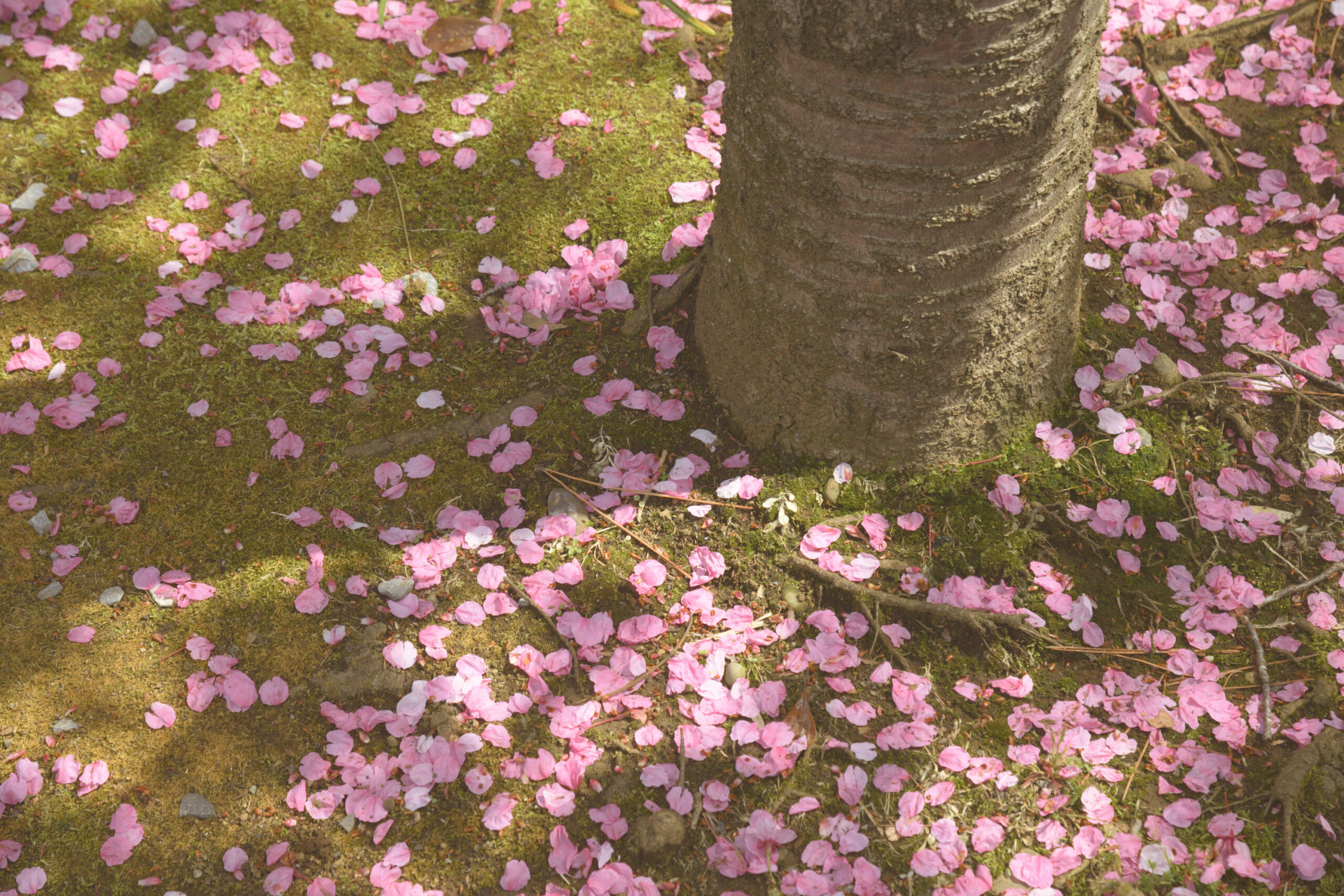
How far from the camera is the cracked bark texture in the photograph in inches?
82.8

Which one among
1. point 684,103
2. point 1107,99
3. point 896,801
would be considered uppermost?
point 1107,99

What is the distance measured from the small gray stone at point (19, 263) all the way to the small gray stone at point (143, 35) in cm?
122

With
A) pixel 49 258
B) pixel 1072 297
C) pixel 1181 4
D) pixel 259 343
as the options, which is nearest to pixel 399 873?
pixel 259 343

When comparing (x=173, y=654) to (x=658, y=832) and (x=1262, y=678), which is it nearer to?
(x=658, y=832)

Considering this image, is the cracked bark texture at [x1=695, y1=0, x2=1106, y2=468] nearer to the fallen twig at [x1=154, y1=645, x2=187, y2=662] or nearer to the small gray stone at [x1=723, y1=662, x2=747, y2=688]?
the small gray stone at [x1=723, y1=662, x2=747, y2=688]

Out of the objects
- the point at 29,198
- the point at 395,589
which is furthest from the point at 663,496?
the point at 29,198

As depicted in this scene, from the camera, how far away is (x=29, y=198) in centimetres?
369

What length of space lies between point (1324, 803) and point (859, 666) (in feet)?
3.82

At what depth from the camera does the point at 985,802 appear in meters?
2.38

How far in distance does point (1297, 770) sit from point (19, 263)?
14.5ft

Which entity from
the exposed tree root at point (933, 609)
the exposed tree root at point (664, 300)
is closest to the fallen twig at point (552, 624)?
the exposed tree root at point (933, 609)

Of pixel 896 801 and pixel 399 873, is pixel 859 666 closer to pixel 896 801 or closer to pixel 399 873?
pixel 896 801

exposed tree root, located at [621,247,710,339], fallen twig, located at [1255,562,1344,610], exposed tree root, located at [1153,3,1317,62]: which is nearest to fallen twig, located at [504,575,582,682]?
exposed tree root, located at [621,247,710,339]

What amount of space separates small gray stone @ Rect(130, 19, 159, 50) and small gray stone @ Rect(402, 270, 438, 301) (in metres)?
1.93
